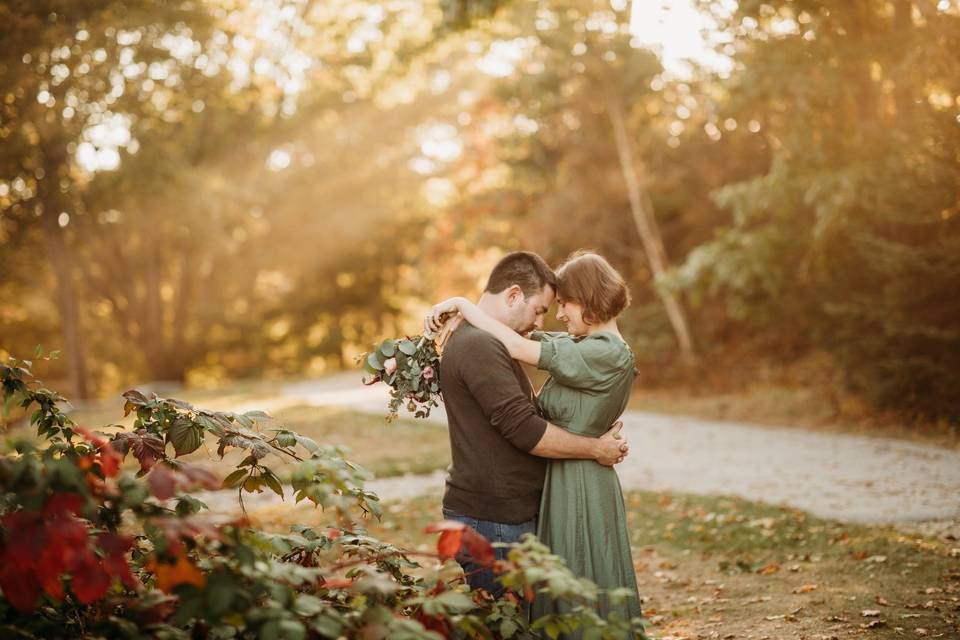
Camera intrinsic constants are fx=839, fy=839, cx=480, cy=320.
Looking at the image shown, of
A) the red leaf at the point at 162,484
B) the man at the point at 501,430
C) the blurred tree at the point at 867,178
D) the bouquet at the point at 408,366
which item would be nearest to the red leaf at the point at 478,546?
the man at the point at 501,430

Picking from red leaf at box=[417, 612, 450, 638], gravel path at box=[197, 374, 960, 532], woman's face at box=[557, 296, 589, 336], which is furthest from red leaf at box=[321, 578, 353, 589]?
gravel path at box=[197, 374, 960, 532]

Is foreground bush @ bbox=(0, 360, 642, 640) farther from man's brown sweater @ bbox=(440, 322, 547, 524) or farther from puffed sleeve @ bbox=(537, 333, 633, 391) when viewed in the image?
puffed sleeve @ bbox=(537, 333, 633, 391)

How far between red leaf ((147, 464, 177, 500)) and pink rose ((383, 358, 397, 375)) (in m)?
1.30

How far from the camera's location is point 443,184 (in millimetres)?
30141

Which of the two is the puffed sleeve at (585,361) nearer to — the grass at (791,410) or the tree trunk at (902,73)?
the grass at (791,410)

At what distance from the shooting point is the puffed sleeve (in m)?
3.31

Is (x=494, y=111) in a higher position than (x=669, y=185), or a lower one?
higher

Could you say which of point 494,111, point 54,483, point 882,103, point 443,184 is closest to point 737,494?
point 882,103

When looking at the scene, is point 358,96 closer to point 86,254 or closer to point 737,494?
point 86,254

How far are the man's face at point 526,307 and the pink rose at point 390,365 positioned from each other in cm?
52

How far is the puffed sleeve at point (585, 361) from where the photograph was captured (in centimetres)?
331

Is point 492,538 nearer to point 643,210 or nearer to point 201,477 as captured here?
point 201,477

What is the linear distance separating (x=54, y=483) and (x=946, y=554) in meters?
5.54

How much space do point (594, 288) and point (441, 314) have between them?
2.12ft
